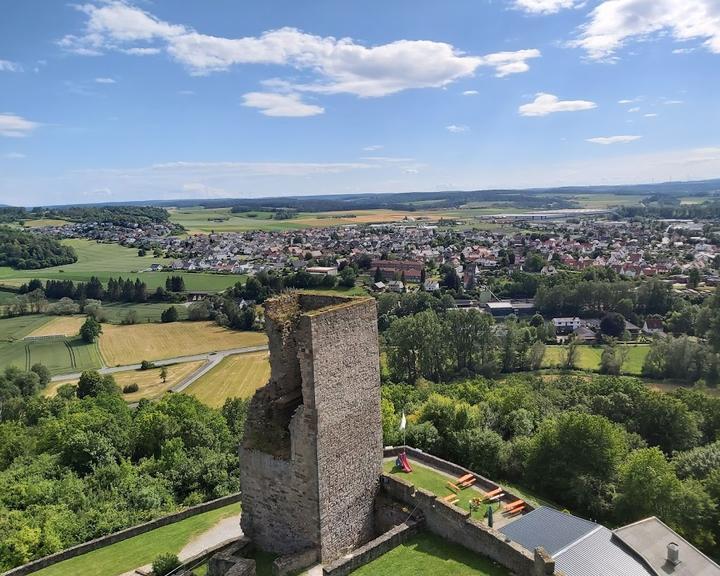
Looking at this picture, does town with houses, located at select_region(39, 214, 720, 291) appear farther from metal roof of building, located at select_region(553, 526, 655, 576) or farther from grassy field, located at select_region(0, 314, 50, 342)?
metal roof of building, located at select_region(553, 526, 655, 576)

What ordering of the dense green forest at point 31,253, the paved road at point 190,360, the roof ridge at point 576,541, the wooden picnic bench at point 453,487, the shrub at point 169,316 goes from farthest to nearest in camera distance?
the dense green forest at point 31,253 < the shrub at point 169,316 < the paved road at point 190,360 < the wooden picnic bench at point 453,487 < the roof ridge at point 576,541

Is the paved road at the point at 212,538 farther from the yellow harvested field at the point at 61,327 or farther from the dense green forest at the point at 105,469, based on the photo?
the yellow harvested field at the point at 61,327

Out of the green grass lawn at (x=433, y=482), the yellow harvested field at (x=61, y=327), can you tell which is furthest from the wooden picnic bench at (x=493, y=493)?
the yellow harvested field at (x=61, y=327)

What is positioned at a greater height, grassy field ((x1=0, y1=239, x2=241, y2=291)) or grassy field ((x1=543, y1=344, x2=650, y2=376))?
grassy field ((x1=0, y1=239, x2=241, y2=291))

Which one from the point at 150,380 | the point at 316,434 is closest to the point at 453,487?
the point at 316,434

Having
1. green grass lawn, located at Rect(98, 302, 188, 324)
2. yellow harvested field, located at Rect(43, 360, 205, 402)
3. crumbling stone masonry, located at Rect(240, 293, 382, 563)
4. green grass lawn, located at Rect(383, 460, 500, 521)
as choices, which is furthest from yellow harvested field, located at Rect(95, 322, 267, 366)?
crumbling stone masonry, located at Rect(240, 293, 382, 563)

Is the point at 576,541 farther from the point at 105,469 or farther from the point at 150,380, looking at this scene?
the point at 150,380
